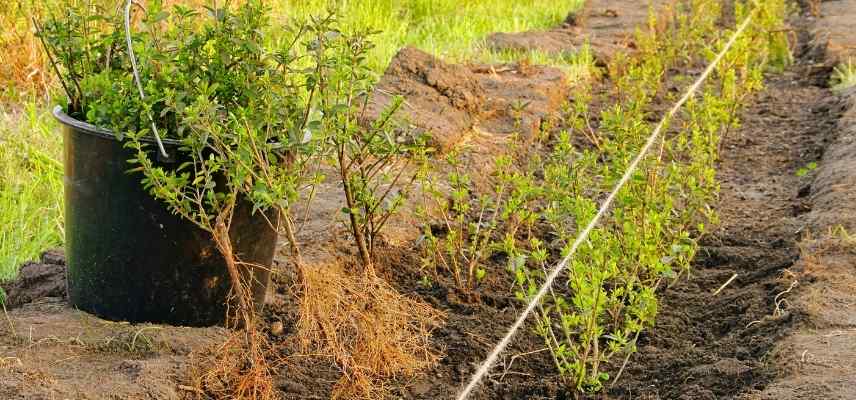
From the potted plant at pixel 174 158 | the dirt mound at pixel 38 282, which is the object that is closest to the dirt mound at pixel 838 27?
the potted plant at pixel 174 158

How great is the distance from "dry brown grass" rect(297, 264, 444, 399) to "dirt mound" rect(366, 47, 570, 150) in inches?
70.1

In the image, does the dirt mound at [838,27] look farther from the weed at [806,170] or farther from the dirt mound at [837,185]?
the weed at [806,170]

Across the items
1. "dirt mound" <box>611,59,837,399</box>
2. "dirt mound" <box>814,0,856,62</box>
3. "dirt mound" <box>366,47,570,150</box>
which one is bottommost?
"dirt mound" <box>611,59,837,399</box>

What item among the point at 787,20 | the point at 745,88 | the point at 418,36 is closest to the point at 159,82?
the point at 745,88

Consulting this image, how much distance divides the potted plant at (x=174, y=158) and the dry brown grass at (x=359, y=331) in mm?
154

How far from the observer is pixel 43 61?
5363mm

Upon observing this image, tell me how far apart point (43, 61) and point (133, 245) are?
2.98m

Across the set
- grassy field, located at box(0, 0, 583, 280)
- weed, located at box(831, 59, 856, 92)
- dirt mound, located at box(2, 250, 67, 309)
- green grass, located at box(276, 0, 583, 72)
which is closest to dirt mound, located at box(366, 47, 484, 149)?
grassy field, located at box(0, 0, 583, 280)

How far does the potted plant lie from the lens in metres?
2.60

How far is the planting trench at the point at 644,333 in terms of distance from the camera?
8.52ft

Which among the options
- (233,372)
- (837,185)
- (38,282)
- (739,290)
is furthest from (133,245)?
(837,185)

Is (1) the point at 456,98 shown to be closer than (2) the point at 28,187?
No

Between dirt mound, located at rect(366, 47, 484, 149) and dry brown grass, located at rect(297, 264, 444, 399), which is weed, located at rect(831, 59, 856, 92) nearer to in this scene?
dirt mound, located at rect(366, 47, 484, 149)

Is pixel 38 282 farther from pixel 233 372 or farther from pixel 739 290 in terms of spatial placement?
pixel 739 290
